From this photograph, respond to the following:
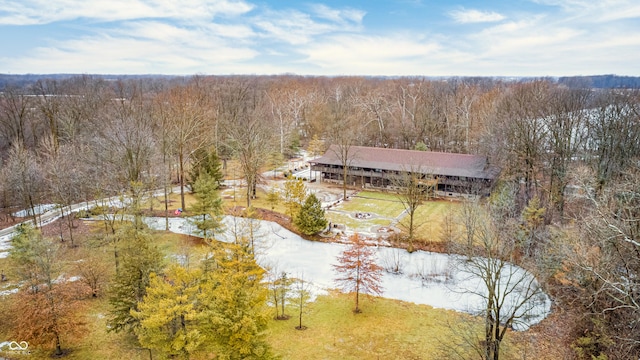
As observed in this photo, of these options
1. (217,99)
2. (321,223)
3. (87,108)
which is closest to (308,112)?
(217,99)

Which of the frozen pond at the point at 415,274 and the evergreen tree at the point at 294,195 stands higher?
the evergreen tree at the point at 294,195

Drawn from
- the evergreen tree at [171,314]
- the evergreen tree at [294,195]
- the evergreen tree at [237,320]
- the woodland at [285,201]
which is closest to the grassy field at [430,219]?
the woodland at [285,201]

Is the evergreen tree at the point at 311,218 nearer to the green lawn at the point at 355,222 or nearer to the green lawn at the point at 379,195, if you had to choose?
the green lawn at the point at 355,222

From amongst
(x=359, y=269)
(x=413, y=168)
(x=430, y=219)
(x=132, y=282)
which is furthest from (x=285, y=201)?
(x=132, y=282)

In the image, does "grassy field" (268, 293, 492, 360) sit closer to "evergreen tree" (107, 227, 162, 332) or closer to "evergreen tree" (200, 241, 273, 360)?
"evergreen tree" (200, 241, 273, 360)

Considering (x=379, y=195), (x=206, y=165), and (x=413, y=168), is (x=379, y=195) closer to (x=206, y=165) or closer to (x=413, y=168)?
(x=413, y=168)
